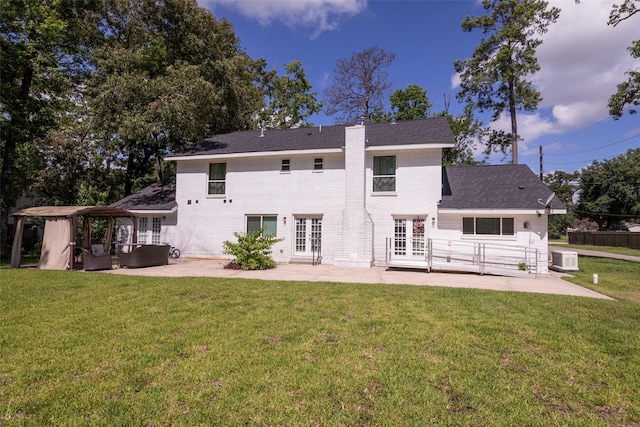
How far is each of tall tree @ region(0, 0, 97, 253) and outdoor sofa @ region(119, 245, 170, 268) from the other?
26.1ft

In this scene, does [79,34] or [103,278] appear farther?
[79,34]

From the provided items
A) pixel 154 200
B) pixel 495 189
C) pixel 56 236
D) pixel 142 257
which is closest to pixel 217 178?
pixel 154 200

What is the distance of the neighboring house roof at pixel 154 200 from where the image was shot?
685 inches

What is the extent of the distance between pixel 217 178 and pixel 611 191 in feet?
194

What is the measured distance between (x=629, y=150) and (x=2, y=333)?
259ft

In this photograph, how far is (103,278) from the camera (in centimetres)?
1007

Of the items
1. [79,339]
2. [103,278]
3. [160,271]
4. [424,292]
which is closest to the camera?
[79,339]

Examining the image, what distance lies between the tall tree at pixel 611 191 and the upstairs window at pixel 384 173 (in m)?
49.4

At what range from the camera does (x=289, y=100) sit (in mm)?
32438

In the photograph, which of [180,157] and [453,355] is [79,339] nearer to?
[453,355]

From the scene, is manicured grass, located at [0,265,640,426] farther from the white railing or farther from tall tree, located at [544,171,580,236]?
tall tree, located at [544,171,580,236]

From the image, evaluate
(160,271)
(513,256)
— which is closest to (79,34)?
(160,271)

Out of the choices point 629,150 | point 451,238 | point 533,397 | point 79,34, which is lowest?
point 533,397

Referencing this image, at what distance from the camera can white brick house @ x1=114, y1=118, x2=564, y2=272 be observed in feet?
45.8
